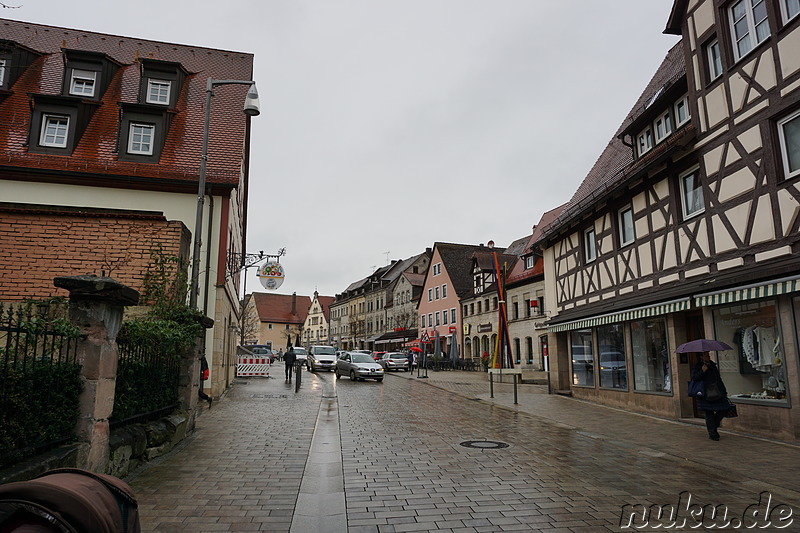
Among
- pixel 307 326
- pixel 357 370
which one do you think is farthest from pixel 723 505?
pixel 307 326

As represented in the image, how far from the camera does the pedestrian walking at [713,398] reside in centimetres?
964

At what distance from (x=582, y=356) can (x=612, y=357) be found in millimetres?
2096

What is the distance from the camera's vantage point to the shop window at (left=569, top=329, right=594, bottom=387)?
56.9 feet

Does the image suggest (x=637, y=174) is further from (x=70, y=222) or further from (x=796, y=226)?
(x=70, y=222)

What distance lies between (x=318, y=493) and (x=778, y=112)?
10286 millimetres

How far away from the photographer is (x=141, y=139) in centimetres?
1802

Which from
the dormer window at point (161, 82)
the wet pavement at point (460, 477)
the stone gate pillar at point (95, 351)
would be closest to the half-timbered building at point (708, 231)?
the wet pavement at point (460, 477)

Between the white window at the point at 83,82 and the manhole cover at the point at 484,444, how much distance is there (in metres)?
18.2

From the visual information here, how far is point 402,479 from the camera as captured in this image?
21.5 feet

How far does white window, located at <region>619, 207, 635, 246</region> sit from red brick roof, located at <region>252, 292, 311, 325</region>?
90482 millimetres

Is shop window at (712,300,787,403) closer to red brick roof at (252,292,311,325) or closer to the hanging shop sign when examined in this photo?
the hanging shop sign

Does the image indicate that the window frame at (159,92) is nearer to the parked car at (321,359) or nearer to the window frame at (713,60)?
the window frame at (713,60)

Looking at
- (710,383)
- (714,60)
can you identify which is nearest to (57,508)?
(710,383)

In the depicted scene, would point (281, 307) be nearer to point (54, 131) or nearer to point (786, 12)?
point (54, 131)
